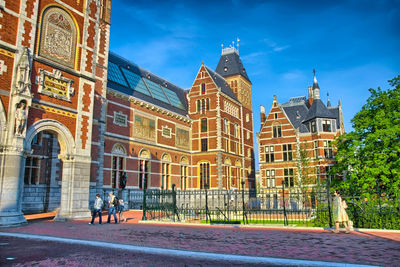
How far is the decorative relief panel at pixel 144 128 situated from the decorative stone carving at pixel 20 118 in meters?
15.4

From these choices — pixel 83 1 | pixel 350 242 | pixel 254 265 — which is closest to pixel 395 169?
pixel 350 242

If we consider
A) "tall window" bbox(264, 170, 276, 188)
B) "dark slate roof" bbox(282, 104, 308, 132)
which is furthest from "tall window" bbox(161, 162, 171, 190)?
"dark slate roof" bbox(282, 104, 308, 132)

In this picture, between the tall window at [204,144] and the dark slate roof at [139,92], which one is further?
the tall window at [204,144]

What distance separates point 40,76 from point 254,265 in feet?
46.7

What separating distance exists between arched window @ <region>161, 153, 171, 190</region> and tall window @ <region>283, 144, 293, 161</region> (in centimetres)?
1525

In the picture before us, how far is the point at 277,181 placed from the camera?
38688 mm

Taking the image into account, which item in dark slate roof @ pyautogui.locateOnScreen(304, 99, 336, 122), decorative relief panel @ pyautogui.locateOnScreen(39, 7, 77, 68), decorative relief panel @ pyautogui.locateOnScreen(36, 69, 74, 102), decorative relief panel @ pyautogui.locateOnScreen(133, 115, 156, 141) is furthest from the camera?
dark slate roof @ pyautogui.locateOnScreen(304, 99, 336, 122)

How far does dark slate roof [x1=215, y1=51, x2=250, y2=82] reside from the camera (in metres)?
48.1

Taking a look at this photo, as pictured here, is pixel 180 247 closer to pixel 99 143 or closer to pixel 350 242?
pixel 350 242

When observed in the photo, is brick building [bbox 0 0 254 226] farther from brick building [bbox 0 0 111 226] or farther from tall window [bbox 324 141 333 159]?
tall window [bbox 324 141 333 159]

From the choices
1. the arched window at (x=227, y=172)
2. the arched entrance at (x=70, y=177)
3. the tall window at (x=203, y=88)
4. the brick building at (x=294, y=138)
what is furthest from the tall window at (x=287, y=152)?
the arched entrance at (x=70, y=177)

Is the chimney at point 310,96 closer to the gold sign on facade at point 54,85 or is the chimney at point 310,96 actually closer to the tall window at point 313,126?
the tall window at point 313,126

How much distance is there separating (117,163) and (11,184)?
1373 centimetres

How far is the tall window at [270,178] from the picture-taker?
38.9 metres
